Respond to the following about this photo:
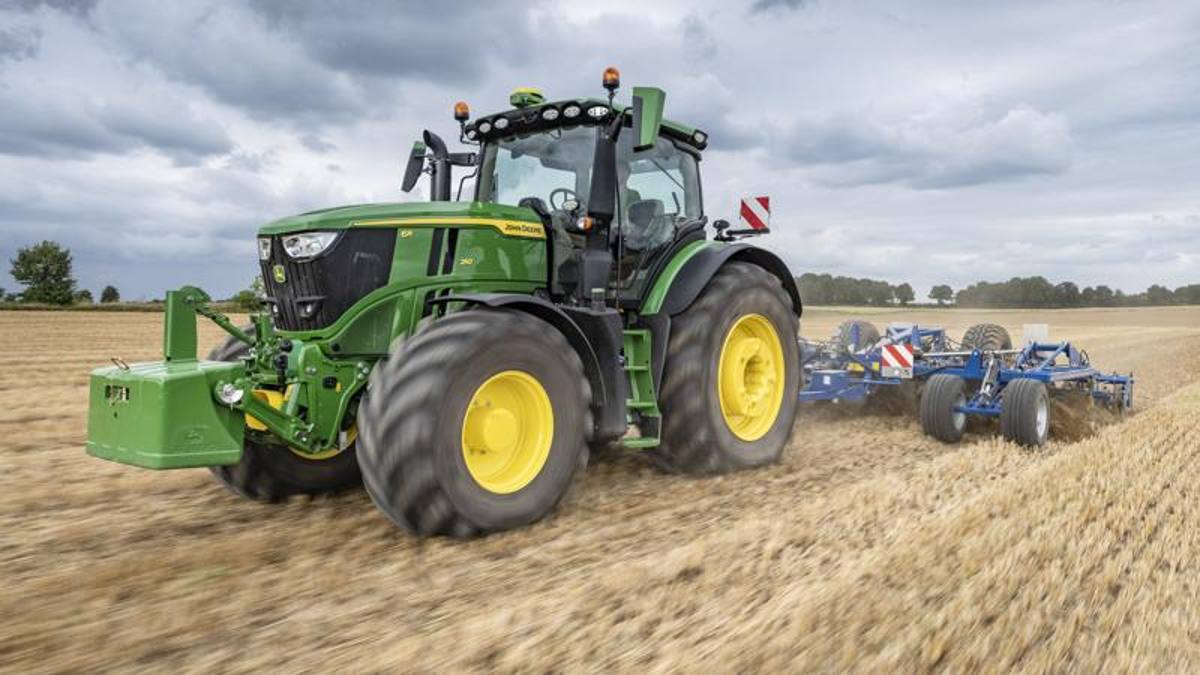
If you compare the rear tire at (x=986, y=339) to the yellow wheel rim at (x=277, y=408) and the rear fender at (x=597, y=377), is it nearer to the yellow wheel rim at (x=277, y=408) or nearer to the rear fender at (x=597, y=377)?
the rear fender at (x=597, y=377)

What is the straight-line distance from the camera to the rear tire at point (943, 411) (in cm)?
729

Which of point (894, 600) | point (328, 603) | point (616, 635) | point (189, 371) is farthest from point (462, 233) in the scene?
point (894, 600)

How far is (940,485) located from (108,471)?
17.4 feet

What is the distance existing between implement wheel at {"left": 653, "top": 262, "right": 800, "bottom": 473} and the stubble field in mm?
226

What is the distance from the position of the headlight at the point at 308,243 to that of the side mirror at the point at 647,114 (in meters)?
1.69

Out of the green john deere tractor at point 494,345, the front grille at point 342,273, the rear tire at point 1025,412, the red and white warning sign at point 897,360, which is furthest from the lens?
the red and white warning sign at point 897,360

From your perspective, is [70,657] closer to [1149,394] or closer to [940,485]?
[940,485]

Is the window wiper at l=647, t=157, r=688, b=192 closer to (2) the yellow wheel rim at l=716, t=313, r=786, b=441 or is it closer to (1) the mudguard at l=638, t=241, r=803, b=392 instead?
(1) the mudguard at l=638, t=241, r=803, b=392

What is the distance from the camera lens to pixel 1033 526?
4254mm

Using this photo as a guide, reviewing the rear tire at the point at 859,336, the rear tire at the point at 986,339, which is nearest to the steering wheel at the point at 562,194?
the rear tire at the point at 859,336

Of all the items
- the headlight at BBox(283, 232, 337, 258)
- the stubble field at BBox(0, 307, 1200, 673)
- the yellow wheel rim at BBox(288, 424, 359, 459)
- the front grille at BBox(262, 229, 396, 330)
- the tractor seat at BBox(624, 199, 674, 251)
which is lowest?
the stubble field at BBox(0, 307, 1200, 673)

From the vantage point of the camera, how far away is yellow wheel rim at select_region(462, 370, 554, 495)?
420 cm

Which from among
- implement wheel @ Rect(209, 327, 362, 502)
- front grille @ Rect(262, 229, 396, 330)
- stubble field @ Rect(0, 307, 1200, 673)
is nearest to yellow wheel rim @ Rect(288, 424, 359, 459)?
implement wheel @ Rect(209, 327, 362, 502)

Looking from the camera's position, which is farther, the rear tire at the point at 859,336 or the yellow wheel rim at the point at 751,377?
the rear tire at the point at 859,336
